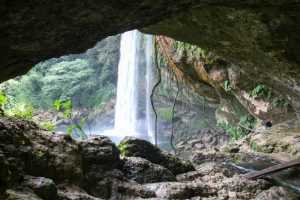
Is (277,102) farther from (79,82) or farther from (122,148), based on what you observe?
(79,82)

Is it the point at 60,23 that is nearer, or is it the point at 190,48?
the point at 60,23

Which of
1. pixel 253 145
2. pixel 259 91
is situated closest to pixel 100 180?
pixel 259 91

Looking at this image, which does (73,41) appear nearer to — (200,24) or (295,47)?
(200,24)

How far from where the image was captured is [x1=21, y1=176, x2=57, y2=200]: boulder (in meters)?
2.53

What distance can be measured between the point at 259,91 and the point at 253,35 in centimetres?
597

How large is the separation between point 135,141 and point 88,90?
25.5 meters

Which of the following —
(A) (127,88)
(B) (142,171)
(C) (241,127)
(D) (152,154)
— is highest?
(A) (127,88)

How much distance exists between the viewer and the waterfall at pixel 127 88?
2434 cm

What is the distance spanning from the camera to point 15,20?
1771 millimetres

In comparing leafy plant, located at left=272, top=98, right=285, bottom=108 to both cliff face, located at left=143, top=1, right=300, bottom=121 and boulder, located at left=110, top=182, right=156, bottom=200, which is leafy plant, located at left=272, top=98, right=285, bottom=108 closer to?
cliff face, located at left=143, top=1, right=300, bottom=121

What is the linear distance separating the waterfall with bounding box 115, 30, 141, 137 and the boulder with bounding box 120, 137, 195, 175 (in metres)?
18.8

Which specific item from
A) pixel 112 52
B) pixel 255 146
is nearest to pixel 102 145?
pixel 255 146

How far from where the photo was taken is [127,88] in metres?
25.4

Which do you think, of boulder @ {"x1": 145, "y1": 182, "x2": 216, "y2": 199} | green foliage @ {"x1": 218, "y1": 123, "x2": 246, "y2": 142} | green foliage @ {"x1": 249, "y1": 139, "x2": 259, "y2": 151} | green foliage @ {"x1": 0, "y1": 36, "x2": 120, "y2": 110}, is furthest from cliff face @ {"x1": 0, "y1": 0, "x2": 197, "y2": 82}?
green foliage @ {"x1": 0, "y1": 36, "x2": 120, "y2": 110}
